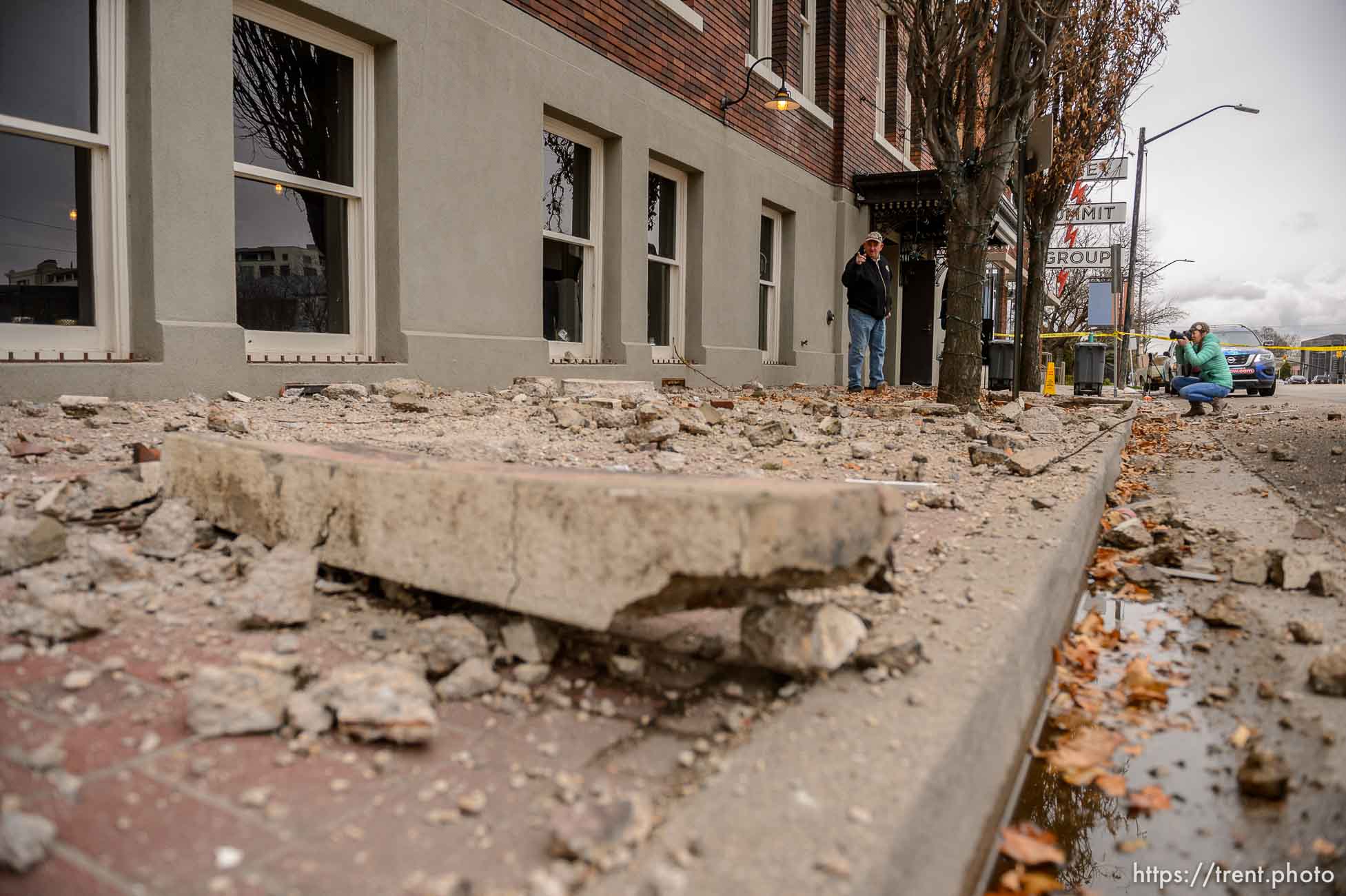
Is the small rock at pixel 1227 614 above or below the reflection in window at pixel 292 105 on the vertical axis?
below

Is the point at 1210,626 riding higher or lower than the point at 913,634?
lower

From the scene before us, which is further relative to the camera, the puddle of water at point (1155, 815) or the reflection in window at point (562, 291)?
the reflection in window at point (562, 291)

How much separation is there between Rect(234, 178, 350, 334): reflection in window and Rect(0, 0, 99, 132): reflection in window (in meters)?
0.92

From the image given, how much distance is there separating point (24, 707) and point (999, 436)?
5.55 metres

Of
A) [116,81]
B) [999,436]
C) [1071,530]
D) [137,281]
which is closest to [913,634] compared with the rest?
[1071,530]

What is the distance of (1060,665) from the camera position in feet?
8.55

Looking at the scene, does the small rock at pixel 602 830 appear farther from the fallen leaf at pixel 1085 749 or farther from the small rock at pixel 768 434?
the small rock at pixel 768 434

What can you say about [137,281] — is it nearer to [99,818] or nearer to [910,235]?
[99,818]

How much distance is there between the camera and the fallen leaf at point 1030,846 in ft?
5.66

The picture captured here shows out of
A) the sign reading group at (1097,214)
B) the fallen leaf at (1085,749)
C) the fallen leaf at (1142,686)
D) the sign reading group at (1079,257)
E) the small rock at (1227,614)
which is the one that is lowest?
the fallen leaf at (1085,749)

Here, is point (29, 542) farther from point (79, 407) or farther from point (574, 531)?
point (79, 407)

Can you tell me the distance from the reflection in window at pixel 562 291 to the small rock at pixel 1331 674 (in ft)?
21.6

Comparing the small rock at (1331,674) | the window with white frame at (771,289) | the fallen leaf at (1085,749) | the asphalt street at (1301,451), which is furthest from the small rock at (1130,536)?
the window with white frame at (771,289)

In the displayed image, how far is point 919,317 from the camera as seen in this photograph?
60.6 feet
